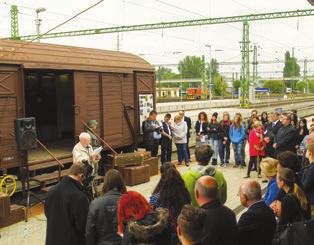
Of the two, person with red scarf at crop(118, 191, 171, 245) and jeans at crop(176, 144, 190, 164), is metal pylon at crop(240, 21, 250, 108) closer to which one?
jeans at crop(176, 144, 190, 164)

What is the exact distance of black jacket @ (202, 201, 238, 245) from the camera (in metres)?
3.79

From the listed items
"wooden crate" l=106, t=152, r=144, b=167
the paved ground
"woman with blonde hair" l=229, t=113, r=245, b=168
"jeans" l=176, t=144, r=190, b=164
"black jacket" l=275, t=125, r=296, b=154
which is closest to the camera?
the paved ground

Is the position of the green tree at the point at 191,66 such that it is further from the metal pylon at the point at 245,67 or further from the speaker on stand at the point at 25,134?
the speaker on stand at the point at 25,134

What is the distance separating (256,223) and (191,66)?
110517 millimetres

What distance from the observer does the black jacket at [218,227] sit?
3792 mm

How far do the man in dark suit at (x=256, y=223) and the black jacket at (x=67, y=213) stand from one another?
5.54 feet

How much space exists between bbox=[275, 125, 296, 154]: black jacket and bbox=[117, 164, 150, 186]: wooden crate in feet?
11.6

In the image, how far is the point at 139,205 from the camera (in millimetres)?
3539

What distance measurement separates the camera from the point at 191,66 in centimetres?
11306

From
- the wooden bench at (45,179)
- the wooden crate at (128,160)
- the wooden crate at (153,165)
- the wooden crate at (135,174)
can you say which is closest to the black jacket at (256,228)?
the wooden bench at (45,179)

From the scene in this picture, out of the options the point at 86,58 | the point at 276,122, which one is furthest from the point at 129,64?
the point at 276,122

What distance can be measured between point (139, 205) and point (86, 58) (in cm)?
892

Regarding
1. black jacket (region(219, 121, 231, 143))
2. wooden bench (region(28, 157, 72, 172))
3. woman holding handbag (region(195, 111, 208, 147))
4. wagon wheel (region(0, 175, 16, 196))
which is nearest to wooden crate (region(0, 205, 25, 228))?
wagon wheel (region(0, 175, 16, 196))

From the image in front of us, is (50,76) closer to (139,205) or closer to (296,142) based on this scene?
(296,142)
